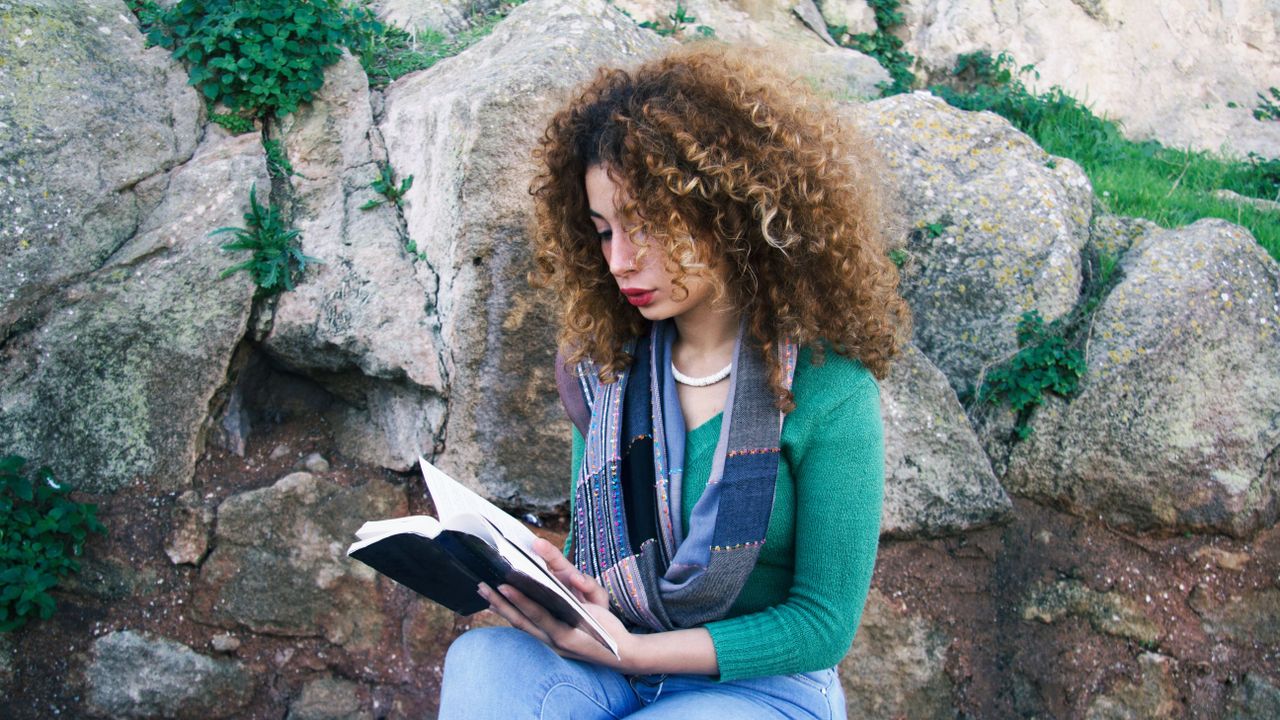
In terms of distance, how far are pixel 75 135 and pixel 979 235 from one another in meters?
2.78

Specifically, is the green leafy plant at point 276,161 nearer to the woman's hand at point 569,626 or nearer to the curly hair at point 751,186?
the curly hair at point 751,186

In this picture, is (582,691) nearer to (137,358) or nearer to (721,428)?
(721,428)

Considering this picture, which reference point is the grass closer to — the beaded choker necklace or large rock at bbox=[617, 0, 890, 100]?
large rock at bbox=[617, 0, 890, 100]

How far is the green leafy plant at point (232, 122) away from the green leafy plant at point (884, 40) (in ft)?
8.98

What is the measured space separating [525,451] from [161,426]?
1.06 metres

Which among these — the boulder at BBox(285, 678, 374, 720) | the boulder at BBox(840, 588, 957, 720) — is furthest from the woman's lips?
the boulder at BBox(285, 678, 374, 720)

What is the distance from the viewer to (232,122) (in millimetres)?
3215

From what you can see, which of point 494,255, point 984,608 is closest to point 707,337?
point 494,255

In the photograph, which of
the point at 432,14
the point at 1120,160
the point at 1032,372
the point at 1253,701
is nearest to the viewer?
the point at 1253,701

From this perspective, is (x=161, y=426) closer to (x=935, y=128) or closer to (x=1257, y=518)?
(x=935, y=128)

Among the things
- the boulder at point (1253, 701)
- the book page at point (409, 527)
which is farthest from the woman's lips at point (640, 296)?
the boulder at point (1253, 701)

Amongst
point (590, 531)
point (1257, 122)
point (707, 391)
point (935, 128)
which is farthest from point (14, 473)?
point (1257, 122)

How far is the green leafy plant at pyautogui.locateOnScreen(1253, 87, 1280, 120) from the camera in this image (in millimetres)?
4621

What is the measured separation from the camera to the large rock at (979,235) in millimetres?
3156
